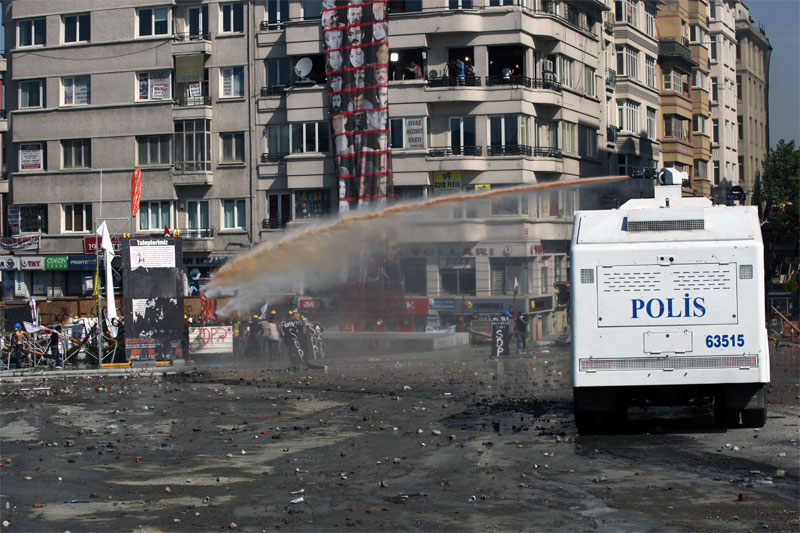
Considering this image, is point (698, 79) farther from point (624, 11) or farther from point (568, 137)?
point (568, 137)

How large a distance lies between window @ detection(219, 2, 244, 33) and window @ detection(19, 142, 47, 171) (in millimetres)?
14395

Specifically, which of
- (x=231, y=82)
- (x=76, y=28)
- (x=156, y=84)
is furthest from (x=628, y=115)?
(x=76, y=28)

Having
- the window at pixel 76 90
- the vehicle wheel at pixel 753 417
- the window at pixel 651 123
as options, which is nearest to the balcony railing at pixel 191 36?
the window at pixel 76 90

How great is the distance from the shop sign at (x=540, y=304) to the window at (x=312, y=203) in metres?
13.4

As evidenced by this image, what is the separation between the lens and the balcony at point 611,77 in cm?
5972

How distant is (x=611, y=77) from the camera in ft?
197

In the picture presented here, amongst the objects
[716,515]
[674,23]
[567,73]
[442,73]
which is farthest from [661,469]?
[674,23]

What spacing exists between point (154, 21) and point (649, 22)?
33.3 meters

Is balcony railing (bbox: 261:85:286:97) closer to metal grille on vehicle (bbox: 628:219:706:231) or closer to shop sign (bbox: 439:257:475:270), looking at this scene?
shop sign (bbox: 439:257:475:270)

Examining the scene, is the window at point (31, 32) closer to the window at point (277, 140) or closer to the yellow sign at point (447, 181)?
the window at point (277, 140)

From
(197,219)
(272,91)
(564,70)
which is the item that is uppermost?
(564,70)

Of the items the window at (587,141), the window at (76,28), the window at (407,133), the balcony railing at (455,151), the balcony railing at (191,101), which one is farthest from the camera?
the window at (76,28)

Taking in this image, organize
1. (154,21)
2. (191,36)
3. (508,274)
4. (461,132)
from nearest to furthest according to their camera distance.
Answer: (508,274)
(461,132)
(191,36)
(154,21)

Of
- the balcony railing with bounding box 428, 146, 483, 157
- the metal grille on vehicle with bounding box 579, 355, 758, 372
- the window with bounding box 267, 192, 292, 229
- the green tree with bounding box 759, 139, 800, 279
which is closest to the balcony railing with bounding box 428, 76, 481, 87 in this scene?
the balcony railing with bounding box 428, 146, 483, 157
